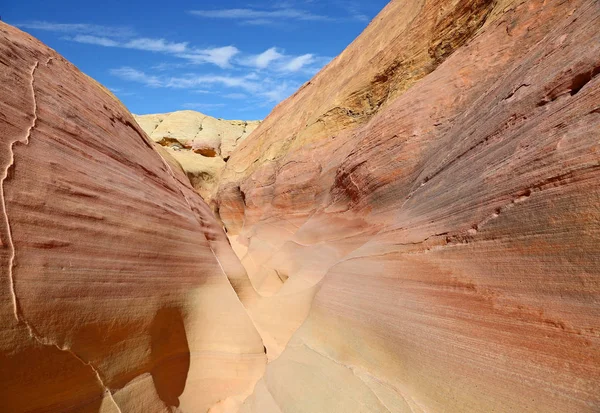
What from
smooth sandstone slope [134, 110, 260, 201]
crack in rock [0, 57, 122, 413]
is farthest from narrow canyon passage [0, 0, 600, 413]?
smooth sandstone slope [134, 110, 260, 201]

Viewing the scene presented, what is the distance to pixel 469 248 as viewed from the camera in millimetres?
2158

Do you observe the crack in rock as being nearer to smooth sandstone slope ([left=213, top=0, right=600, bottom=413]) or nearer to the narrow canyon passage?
the narrow canyon passage

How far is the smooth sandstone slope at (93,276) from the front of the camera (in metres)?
1.82

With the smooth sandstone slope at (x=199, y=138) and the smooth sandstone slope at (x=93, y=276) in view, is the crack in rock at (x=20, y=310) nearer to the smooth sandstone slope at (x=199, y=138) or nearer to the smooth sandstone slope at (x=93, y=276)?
the smooth sandstone slope at (x=93, y=276)

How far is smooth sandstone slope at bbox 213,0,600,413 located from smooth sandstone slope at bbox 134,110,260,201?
12232 millimetres

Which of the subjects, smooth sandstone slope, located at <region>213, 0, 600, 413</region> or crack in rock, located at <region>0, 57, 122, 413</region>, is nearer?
smooth sandstone slope, located at <region>213, 0, 600, 413</region>

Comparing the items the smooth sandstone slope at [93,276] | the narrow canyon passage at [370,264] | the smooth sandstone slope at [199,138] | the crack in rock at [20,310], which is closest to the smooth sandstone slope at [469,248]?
the narrow canyon passage at [370,264]

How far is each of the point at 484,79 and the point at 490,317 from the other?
8.75 ft

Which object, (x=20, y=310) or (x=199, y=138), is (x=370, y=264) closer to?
(x=20, y=310)

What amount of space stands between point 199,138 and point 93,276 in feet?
75.6

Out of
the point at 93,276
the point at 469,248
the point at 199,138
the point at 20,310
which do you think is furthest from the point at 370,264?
the point at 199,138

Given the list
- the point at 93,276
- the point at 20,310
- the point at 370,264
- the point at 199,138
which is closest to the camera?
the point at 20,310

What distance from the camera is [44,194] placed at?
208cm

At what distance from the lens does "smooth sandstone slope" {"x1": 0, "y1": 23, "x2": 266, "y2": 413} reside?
1.82 metres
